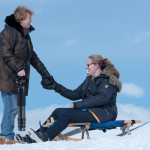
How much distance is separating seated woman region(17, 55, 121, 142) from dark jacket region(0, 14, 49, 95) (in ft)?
2.97

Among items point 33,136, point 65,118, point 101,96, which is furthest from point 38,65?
point 33,136

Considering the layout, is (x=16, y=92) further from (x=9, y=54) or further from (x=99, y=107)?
(x=99, y=107)

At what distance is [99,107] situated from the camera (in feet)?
20.5

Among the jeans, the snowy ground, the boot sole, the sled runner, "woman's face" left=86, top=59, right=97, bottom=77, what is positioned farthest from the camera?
"woman's face" left=86, top=59, right=97, bottom=77

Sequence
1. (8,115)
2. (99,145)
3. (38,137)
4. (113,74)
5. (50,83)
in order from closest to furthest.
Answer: (99,145) → (38,137) → (8,115) → (113,74) → (50,83)

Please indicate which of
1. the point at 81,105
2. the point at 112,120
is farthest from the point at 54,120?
the point at 112,120

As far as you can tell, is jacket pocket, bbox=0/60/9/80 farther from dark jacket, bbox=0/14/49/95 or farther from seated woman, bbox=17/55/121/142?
seated woman, bbox=17/55/121/142

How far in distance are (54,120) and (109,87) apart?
1194mm

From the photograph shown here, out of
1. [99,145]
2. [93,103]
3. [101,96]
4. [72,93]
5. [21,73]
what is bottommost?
[99,145]

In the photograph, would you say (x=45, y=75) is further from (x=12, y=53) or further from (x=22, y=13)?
(x=22, y=13)

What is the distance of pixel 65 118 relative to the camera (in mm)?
5934

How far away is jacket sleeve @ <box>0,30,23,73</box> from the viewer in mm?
5910

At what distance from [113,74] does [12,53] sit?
73.8 inches

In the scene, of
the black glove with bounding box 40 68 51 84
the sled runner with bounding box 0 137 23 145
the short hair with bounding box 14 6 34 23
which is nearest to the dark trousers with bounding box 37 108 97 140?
the sled runner with bounding box 0 137 23 145
